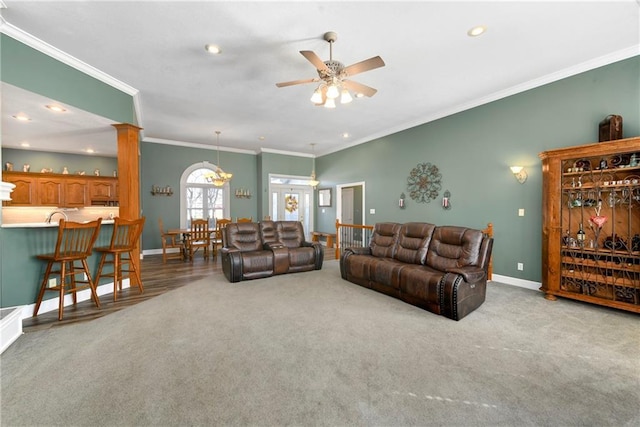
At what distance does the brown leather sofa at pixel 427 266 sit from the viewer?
2.96 m

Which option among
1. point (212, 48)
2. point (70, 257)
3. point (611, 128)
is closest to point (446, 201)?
point (611, 128)

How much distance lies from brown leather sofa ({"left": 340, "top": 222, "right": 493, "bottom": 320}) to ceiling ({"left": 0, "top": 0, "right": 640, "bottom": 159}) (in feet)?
7.57

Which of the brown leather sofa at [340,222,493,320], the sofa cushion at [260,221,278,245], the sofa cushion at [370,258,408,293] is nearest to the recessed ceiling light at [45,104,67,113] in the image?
the sofa cushion at [260,221,278,245]

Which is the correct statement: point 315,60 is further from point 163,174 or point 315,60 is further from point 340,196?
point 163,174

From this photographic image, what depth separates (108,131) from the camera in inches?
183

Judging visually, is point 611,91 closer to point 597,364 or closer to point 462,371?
point 597,364

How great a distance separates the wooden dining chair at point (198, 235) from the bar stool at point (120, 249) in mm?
1959

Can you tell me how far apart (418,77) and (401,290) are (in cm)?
312

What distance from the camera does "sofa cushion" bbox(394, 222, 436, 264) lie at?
3.79 meters

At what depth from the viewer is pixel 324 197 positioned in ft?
30.2

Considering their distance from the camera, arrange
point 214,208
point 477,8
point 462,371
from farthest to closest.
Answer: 1. point 214,208
2. point 477,8
3. point 462,371

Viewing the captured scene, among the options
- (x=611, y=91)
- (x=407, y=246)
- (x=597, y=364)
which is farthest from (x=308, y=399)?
(x=611, y=91)

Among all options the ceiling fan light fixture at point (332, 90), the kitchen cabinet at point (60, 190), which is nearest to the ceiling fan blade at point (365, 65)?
the ceiling fan light fixture at point (332, 90)

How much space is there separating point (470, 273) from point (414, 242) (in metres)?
1.02
